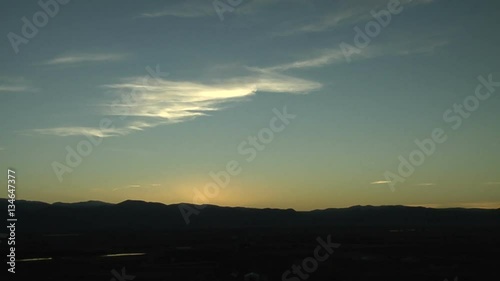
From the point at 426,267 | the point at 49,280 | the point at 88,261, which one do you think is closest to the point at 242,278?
the point at 49,280

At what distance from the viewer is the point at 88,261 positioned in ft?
182

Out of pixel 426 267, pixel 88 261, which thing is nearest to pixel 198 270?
pixel 88 261

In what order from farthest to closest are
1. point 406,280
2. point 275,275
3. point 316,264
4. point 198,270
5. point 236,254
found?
point 236,254 → point 316,264 → point 198,270 → point 275,275 → point 406,280

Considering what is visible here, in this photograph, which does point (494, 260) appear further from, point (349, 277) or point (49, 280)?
point (49, 280)

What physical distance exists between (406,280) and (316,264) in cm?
1273

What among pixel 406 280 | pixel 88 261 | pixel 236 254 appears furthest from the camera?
pixel 236 254

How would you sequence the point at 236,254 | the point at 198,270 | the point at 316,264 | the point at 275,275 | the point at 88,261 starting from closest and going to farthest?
the point at 275,275 < the point at 198,270 < the point at 316,264 < the point at 88,261 < the point at 236,254

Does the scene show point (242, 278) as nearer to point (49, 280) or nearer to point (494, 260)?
point (49, 280)

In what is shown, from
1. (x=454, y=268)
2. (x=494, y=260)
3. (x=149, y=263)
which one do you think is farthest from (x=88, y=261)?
(x=494, y=260)

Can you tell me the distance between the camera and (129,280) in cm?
4050

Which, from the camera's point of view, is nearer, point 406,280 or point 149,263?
point 406,280

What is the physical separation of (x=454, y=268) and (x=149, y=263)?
32.4m

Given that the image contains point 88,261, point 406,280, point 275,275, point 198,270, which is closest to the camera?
point 406,280

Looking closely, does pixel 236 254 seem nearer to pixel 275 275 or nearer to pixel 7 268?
pixel 275 275
